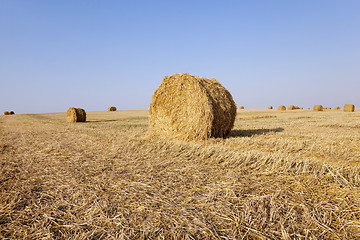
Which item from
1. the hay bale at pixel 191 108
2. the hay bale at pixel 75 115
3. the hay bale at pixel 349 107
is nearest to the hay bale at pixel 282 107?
the hay bale at pixel 349 107

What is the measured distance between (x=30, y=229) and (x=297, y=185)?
3240mm

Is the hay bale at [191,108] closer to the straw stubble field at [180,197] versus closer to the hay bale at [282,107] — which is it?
the straw stubble field at [180,197]

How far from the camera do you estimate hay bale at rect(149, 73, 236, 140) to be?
699 centimetres

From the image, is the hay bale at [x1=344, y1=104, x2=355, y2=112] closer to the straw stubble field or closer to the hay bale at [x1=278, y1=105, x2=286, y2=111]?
the hay bale at [x1=278, y1=105, x2=286, y2=111]

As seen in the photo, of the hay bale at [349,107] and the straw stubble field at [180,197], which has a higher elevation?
the hay bale at [349,107]

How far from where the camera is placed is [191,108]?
735 centimetres

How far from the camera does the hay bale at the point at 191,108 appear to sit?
22.9 ft

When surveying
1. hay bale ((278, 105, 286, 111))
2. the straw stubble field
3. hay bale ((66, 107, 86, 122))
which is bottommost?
the straw stubble field

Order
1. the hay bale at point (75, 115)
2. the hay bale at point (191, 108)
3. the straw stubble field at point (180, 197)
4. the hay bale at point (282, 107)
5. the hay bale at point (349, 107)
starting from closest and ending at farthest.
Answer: the straw stubble field at point (180, 197)
the hay bale at point (191, 108)
the hay bale at point (75, 115)
the hay bale at point (349, 107)
the hay bale at point (282, 107)

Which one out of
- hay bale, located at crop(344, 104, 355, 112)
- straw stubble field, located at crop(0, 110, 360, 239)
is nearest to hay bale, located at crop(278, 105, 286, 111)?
hay bale, located at crop(344, 104, 355, 112)

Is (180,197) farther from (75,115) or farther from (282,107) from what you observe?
(282,107)

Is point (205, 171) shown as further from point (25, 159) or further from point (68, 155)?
point (25, 159)

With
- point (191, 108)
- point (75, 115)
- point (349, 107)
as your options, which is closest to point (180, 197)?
point (191, 108)

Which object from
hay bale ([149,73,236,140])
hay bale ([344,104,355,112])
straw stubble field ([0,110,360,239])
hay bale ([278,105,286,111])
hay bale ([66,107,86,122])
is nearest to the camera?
straw stubble field ([0,110,360,239])
